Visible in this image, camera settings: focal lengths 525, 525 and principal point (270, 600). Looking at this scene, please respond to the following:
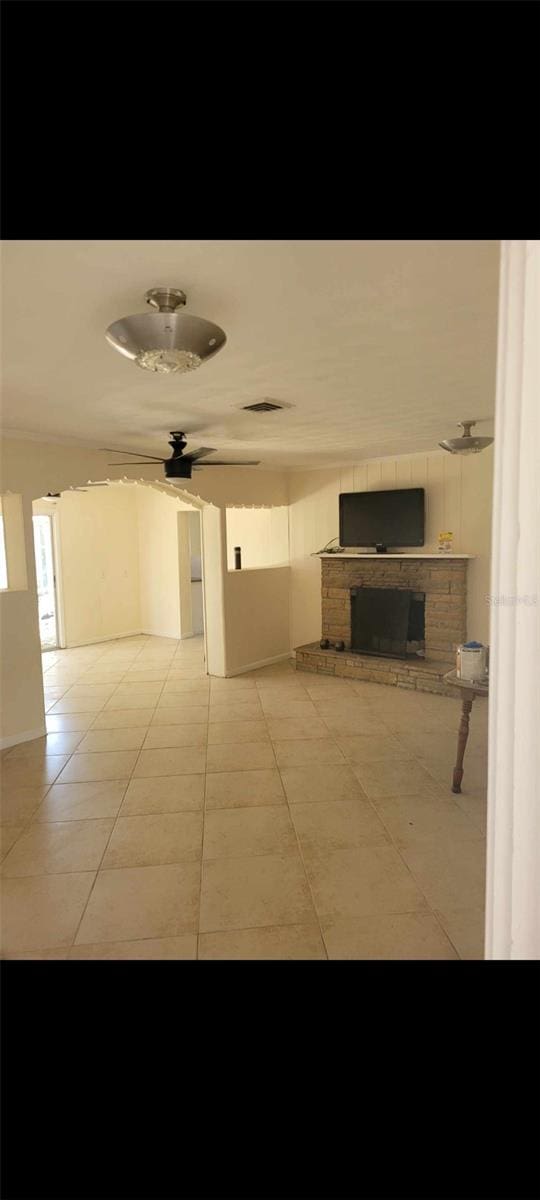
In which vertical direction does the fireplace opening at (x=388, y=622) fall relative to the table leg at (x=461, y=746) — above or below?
above

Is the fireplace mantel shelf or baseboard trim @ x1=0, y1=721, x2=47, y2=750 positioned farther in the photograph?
the fireplace mantel shelf

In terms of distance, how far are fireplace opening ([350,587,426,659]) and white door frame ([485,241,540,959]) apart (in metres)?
4.77

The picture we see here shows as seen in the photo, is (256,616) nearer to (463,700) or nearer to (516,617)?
(463,700)

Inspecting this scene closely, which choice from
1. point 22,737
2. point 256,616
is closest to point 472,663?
point 22,737

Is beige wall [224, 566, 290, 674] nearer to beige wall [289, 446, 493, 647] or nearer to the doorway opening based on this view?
beige wall [289, 446, 493, 647]

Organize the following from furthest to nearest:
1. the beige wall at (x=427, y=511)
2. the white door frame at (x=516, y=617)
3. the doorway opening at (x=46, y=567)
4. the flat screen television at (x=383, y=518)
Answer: the doorway opening at (x=46, y=567) < the flat screen television at (x=383, y=518) < the beige wall at (x=427, y=511) < the white door frame at (x=516, y=617)

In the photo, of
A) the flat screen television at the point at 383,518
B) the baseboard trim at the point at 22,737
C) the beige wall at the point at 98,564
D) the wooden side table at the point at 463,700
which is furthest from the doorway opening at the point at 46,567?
the wooden side table at the point at 463,700

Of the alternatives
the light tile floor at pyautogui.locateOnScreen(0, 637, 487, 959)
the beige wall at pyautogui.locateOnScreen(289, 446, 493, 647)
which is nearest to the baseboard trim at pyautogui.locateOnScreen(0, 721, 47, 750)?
the light tile floor at pyautogui.locateOnScreen(0, 637, 487, 959)

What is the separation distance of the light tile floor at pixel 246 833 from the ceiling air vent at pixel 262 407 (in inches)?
91.3

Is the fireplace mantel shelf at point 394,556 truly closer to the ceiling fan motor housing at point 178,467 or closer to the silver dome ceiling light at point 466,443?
the silver dome ceiling light at point 466,443

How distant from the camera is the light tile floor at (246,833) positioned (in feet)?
6.63

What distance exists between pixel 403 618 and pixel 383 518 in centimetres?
108

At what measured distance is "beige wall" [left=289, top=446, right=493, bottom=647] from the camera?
5043 mm
